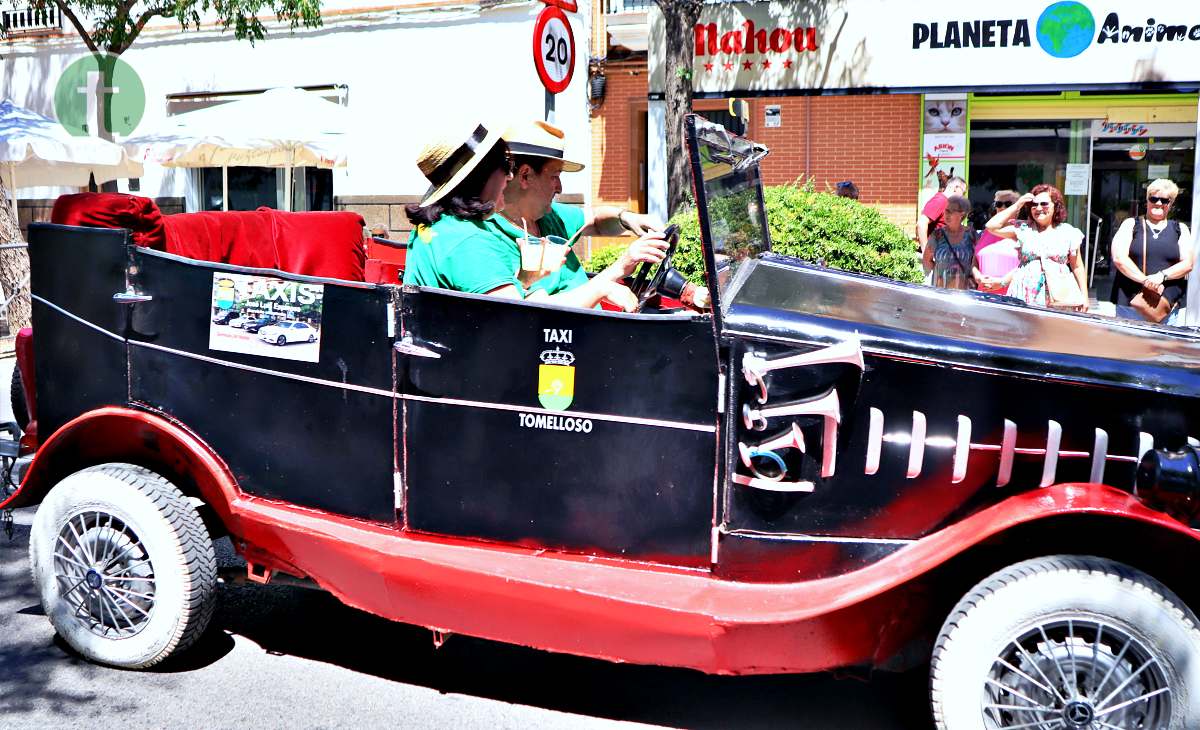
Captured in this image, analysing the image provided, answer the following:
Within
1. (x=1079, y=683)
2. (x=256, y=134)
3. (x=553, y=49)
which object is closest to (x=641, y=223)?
(x=1079, y=683)

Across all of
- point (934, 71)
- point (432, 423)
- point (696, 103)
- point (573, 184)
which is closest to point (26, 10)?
point (573, 184)

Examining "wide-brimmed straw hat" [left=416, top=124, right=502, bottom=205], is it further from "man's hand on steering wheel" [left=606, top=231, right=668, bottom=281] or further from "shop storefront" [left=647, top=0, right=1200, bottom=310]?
"shop storefront" [left=647, top=0, right=1200, bottom=310]

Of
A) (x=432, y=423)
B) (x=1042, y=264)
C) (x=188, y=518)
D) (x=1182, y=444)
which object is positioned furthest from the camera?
(x=1042, y=264)

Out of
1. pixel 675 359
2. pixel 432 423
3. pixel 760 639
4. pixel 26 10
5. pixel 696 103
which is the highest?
pixel 26 10

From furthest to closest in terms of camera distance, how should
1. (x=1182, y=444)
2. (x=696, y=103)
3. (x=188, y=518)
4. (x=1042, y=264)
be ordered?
(x=696, y=103), (x=1042, y=264), (x=188, y=518), (x=1182, y=444)

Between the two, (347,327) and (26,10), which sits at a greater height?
(26,10)

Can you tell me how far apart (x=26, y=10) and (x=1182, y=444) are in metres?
19.6

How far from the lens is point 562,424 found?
3.14 meters

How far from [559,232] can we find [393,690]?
181 cm

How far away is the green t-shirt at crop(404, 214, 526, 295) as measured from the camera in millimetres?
3453

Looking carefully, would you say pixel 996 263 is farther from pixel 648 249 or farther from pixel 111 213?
pixel 111 213

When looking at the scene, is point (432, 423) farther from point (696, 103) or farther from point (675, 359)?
point (696, 103)

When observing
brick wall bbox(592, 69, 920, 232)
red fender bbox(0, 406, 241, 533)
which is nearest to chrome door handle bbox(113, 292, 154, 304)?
red fender bbox(0, 406, 241, 533)

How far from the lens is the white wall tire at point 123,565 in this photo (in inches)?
A: 141
